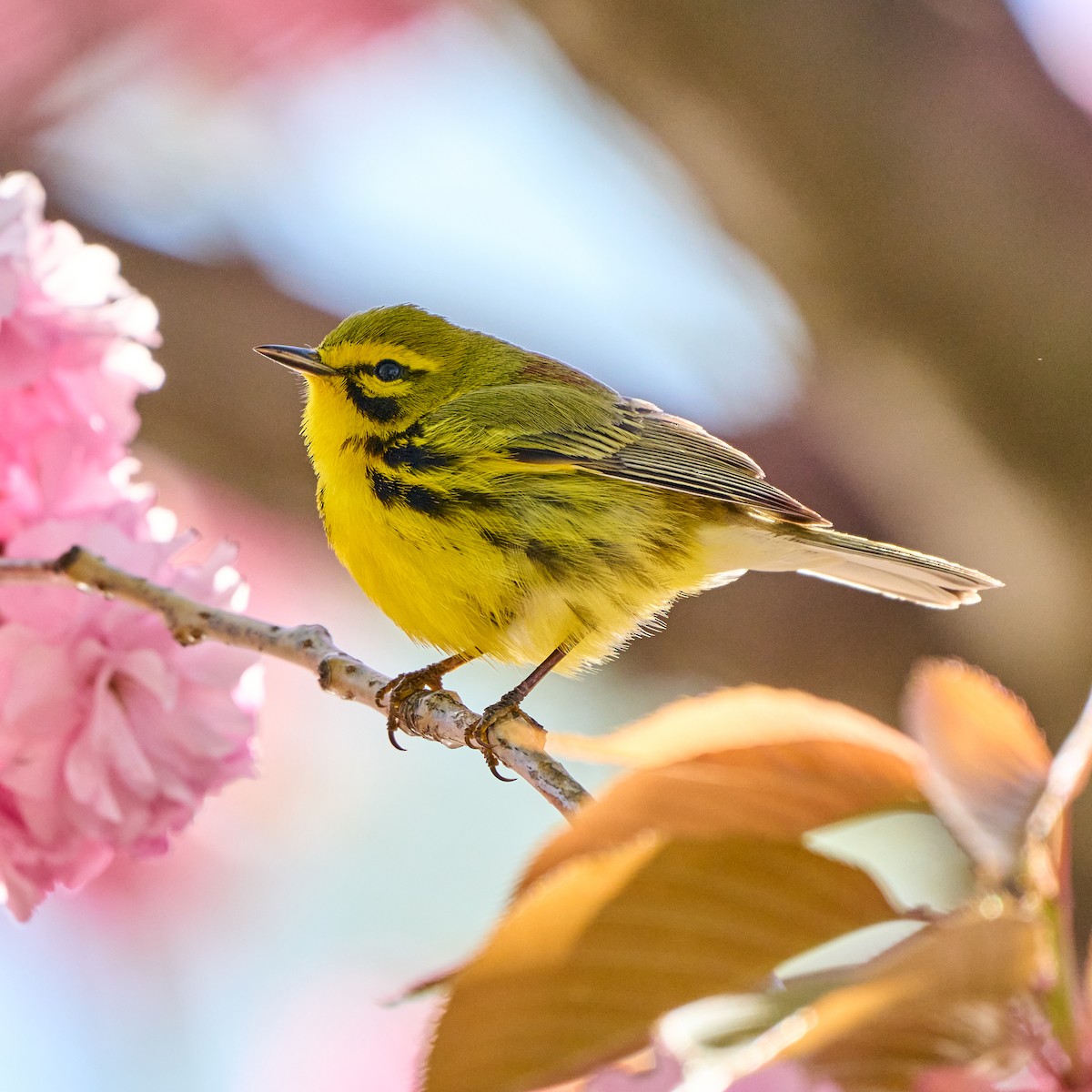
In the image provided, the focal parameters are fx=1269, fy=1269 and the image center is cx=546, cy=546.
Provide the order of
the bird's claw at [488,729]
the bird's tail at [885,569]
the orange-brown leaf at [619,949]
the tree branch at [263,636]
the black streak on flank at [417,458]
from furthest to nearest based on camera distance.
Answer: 1. the bird's tail at [885,569]
2. the black streak on flank at [417,458]
3. the bird's claw at [488,729]
4. the tree branch at [263,636]
5. the orange-brown leaf at [619,949]

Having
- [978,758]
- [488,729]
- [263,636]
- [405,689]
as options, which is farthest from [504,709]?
[978,758]

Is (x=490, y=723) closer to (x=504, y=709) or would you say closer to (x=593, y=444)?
(x=504, y=709)

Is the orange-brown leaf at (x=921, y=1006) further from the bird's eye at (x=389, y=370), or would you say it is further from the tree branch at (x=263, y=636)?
the bird's eye at (x=389, y=370)

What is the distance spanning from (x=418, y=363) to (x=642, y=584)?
584 millimetres

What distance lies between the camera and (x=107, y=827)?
127cm

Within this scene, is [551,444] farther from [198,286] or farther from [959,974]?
[959,974]

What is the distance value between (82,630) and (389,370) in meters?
1.03

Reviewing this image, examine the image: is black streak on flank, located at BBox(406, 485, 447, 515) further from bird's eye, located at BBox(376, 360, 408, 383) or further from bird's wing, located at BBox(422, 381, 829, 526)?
bird's eye, located at BBox(376, 360, 408, 383)

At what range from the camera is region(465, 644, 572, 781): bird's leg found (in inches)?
64.4

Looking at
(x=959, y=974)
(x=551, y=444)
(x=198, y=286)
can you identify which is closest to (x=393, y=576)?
(x=551, y=444)

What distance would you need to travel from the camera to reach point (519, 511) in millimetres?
1941

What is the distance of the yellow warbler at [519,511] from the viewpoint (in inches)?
74.7

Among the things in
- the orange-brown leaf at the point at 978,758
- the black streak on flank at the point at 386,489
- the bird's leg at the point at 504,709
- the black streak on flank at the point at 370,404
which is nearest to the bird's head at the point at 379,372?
the black streak on flank at the point at 370,404

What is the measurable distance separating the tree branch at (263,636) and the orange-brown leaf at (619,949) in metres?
0.42
